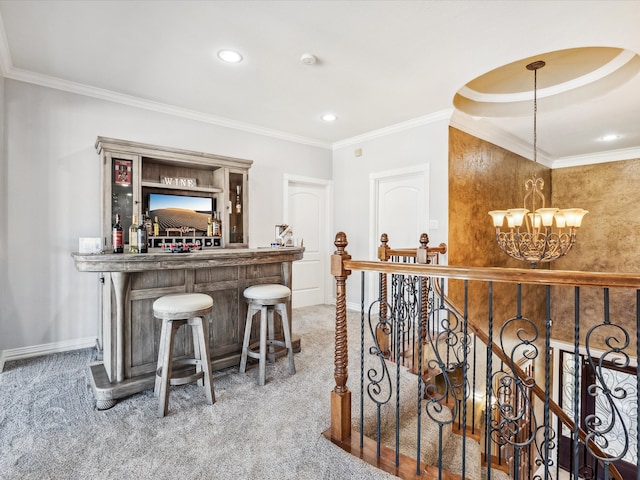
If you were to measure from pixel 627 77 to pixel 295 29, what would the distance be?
10.5 ft

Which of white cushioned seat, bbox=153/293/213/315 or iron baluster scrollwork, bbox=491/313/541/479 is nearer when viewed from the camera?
iron baluster scrollwork, bbox=491/313/541/479

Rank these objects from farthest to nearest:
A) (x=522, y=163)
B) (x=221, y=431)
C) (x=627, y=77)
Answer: (x=522, y=163), (x=627, y=77), (x=221, y=431)

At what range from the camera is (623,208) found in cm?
569

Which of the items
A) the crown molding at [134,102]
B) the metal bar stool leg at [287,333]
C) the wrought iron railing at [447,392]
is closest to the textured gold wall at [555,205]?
the wrought iron railing at [447,392]

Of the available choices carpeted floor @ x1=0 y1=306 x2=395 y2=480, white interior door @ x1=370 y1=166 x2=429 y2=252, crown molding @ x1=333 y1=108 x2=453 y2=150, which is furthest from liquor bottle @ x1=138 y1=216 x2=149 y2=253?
crown molding @ x1=333 y1=108 x2=453 y2=150

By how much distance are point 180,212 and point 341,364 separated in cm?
283

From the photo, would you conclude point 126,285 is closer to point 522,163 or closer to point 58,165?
point 58,165

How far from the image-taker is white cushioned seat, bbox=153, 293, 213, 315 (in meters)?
2.14

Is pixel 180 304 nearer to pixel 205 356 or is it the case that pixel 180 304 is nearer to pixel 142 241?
pixel 205 356

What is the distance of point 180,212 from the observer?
3.95m

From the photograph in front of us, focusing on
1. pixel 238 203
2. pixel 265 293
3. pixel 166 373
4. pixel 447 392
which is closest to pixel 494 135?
pixel 238 203

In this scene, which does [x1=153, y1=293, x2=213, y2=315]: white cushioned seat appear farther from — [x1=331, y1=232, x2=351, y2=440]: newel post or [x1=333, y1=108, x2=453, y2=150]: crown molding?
[x1=333, y1=108, x2=453, y2=150]: crown molding

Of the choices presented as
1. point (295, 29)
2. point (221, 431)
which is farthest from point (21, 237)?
point (295, 29)

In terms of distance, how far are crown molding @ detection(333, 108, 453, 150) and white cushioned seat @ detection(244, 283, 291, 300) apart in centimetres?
284
